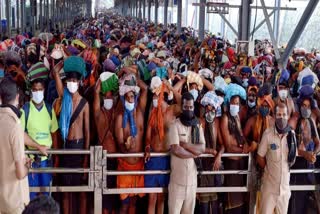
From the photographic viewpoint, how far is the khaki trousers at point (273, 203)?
195 inches

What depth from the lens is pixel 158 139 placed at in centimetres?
525

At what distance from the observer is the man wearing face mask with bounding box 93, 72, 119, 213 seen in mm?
5258

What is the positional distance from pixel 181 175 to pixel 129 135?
0.72 metres

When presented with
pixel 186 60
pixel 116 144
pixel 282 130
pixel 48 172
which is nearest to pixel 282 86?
pixel 282 130

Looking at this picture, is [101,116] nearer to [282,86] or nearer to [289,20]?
[282,86]

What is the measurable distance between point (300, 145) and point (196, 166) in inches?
47.1

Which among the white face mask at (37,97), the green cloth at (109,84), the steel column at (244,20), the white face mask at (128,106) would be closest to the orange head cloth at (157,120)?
the white face mask at (128,106)

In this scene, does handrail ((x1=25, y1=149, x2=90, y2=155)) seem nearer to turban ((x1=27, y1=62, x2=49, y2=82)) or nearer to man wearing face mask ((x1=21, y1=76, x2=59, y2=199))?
man wearing face mask ((x1=21, y1=76, x2=59, y2=199))

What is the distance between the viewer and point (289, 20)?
86.0 feet

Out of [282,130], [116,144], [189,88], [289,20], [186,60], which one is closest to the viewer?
[282,130]

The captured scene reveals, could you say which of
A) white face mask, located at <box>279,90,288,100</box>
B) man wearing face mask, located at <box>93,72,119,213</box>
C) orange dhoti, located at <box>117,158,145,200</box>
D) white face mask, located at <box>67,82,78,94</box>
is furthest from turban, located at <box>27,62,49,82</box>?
white face mask, located at <box>279,90,288,100</box>

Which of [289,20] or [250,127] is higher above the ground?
[289,20]

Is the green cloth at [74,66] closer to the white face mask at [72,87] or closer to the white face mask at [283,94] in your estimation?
the white face mask at [72,87]

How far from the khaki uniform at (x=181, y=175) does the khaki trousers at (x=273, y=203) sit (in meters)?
0.71
